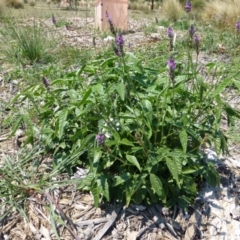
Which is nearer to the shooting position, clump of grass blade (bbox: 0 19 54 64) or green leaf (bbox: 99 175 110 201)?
green leaf (bbox: 99 175 110 201)

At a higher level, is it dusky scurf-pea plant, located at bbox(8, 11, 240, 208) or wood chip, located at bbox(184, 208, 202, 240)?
dusky scurf-pea plant, located at bbox(8, 11, 240, 208)

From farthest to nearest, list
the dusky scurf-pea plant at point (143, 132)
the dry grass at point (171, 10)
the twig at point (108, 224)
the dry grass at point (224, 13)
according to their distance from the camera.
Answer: the dry grass at point (171, 10), the dry grass at point (224, 13), the twig at point (108, 224), the dusky scurf-pea plant at point (143, 132)

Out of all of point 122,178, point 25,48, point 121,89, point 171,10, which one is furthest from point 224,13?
point 122,178

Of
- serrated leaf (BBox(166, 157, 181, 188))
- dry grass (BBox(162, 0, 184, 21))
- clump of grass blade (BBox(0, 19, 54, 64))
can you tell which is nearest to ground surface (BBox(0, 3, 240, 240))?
serrated leaf (BBox(166, 157, 181, 188))

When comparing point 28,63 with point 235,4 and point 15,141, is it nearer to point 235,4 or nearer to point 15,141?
point 15,141

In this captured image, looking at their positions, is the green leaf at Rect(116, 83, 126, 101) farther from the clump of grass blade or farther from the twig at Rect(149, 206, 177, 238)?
the clump of grass blade

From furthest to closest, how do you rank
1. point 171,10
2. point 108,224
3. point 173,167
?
point 171,10
point 108,224
point 173,167

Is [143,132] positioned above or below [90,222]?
above

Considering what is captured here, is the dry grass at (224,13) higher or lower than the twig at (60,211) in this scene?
higher

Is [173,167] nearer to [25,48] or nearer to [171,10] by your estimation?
[25,48]

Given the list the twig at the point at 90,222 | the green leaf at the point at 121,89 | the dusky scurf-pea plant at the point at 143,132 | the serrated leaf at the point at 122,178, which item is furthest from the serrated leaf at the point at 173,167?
the twig at the point at 90,222

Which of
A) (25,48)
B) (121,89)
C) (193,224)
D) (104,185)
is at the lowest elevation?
(193,224)

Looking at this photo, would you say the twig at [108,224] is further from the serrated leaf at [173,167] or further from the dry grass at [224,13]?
the dry grass at [224,13]

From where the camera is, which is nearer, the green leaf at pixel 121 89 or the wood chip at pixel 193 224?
the green leaf at pixel 121 89
